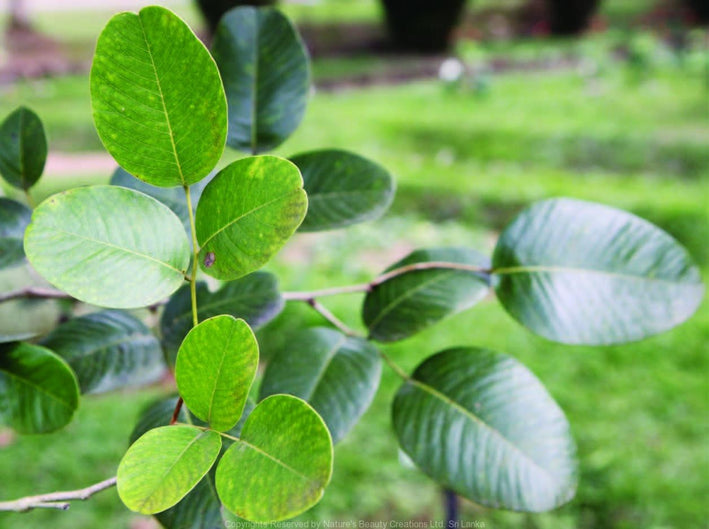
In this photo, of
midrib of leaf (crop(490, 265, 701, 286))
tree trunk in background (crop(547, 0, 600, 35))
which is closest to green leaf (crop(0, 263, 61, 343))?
midrib of leaf (crop(490, 265, 701, 286))

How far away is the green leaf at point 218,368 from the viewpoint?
0.24 meters

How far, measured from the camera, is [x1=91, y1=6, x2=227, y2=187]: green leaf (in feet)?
0.78

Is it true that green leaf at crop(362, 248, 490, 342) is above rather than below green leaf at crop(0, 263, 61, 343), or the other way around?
above

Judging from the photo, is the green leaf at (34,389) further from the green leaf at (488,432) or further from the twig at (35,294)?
the green leaf at (488,432)

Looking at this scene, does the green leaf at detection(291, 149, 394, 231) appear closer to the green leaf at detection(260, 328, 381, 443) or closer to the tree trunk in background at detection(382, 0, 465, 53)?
the green leaf at detection(260, 328, 381, 443)

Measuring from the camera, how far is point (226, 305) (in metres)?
0.39

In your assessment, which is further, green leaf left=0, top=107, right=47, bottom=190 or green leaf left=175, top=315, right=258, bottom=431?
green leaf left=0, top=107, right=47, bottom=190

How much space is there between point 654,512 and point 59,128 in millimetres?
3804

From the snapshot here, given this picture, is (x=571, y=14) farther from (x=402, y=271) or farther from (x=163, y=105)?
(x=163, y=105)

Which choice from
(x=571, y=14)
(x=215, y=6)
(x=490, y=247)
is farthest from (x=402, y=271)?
(x=571, y=14)

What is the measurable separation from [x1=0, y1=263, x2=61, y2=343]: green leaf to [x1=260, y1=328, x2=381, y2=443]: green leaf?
0.19 metres

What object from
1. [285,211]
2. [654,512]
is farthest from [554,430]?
[654,512]

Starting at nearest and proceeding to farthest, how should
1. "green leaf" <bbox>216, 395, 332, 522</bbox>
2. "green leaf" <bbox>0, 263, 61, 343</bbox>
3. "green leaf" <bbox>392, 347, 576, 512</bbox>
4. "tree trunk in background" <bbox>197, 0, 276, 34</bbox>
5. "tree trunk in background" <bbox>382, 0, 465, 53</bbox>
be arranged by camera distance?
"green leaf" <bbox>216, 395, 332, 522</bbox>, "green leaf" <bbox>392, 347, 576, 512</bbox>, "green leaf" <bbox>0, 263, 61, 343</bbox>, "tree trunk in background" <bbox>197, 0, 276, 34</bbox>, "tree trunk in background" <bbox>382, 0, 465, 53</bbox>

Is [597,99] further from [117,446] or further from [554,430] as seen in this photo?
[554,430]
